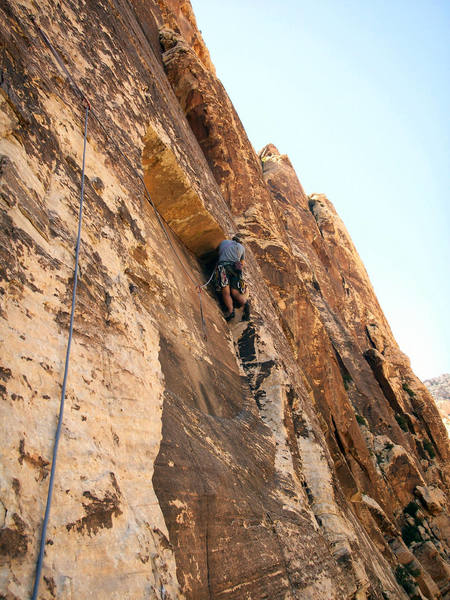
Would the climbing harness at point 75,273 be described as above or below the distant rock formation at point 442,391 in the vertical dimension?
below

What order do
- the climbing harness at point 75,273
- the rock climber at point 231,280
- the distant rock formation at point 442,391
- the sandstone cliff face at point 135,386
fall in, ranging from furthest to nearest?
the distant rock formation at point 442,391 → the rock climber at point 231,280 → the sandstone cliff face at point 135,386 → the climbing harness at point 75,273

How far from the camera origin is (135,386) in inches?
106

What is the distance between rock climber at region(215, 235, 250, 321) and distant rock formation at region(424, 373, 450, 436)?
155 feet

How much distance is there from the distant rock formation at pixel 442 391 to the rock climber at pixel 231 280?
4720 centimetres

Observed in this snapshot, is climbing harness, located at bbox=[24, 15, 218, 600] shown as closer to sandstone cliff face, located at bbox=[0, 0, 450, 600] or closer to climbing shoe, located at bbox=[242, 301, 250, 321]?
sandstone cliff face, located at bbox=[0, 0, 450, 600]

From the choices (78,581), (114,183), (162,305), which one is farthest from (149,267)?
(78,581)

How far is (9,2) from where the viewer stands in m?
3.40

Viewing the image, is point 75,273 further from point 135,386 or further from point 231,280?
point 231,280

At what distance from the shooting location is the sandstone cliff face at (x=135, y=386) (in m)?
1.89

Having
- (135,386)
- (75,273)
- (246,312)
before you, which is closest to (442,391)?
(246,312)

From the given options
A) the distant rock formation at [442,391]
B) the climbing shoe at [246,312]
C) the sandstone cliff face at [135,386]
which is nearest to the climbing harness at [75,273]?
the sandstone cliff face at [135,386]

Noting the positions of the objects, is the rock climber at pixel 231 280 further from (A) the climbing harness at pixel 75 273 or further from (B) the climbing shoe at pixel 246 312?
(A) the climbing harness at pixel 75 273

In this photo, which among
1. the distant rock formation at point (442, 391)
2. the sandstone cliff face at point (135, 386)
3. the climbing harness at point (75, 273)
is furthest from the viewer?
the distant rock formation at point (442, 391)

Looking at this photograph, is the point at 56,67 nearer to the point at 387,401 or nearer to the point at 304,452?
the point at 304,452
